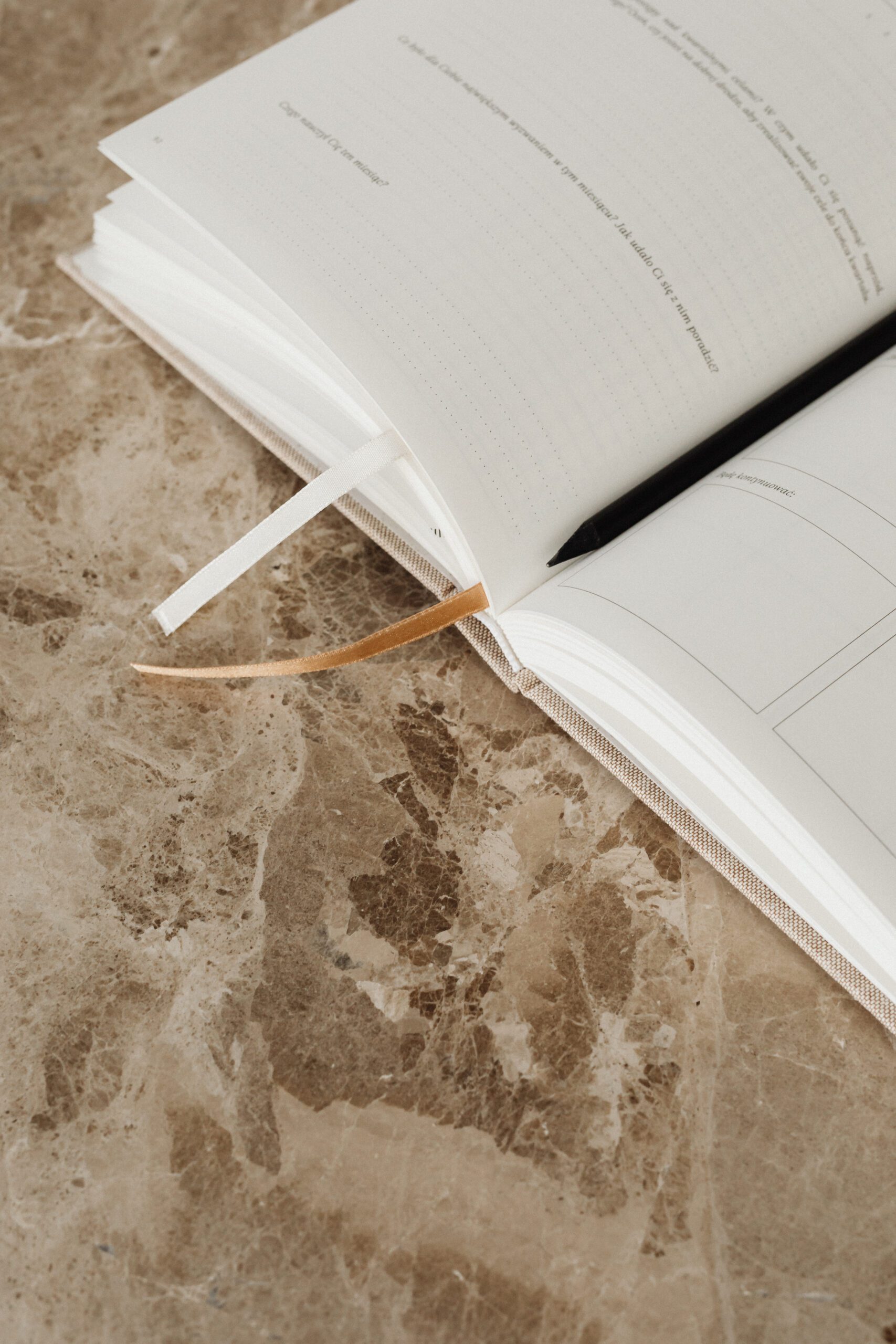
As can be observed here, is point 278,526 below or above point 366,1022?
above

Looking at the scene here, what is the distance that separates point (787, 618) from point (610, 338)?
19 centimetres

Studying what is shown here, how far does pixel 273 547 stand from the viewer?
595 millimetres

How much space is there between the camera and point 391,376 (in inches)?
22.1

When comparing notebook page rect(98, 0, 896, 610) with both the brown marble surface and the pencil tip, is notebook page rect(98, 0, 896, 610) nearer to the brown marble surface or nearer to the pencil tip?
the pencil tip

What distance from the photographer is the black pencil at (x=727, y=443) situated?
598 mm

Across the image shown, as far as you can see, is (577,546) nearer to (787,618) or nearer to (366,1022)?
(787,618)

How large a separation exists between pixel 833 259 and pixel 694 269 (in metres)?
0.10

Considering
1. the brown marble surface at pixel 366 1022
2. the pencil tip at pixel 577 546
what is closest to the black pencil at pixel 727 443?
the pencil tip at pixel 577 546

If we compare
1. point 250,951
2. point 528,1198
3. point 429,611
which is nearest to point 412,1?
point 429,611

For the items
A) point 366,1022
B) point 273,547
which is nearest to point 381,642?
point 273,547

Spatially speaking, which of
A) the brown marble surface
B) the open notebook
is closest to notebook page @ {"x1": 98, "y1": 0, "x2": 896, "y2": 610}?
the open notebook

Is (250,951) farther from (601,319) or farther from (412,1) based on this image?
(412,1)

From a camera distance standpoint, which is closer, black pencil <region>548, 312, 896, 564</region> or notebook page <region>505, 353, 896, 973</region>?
notebook page <region>505, 353, 896, 973</region>

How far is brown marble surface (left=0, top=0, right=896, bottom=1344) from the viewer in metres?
0.47
